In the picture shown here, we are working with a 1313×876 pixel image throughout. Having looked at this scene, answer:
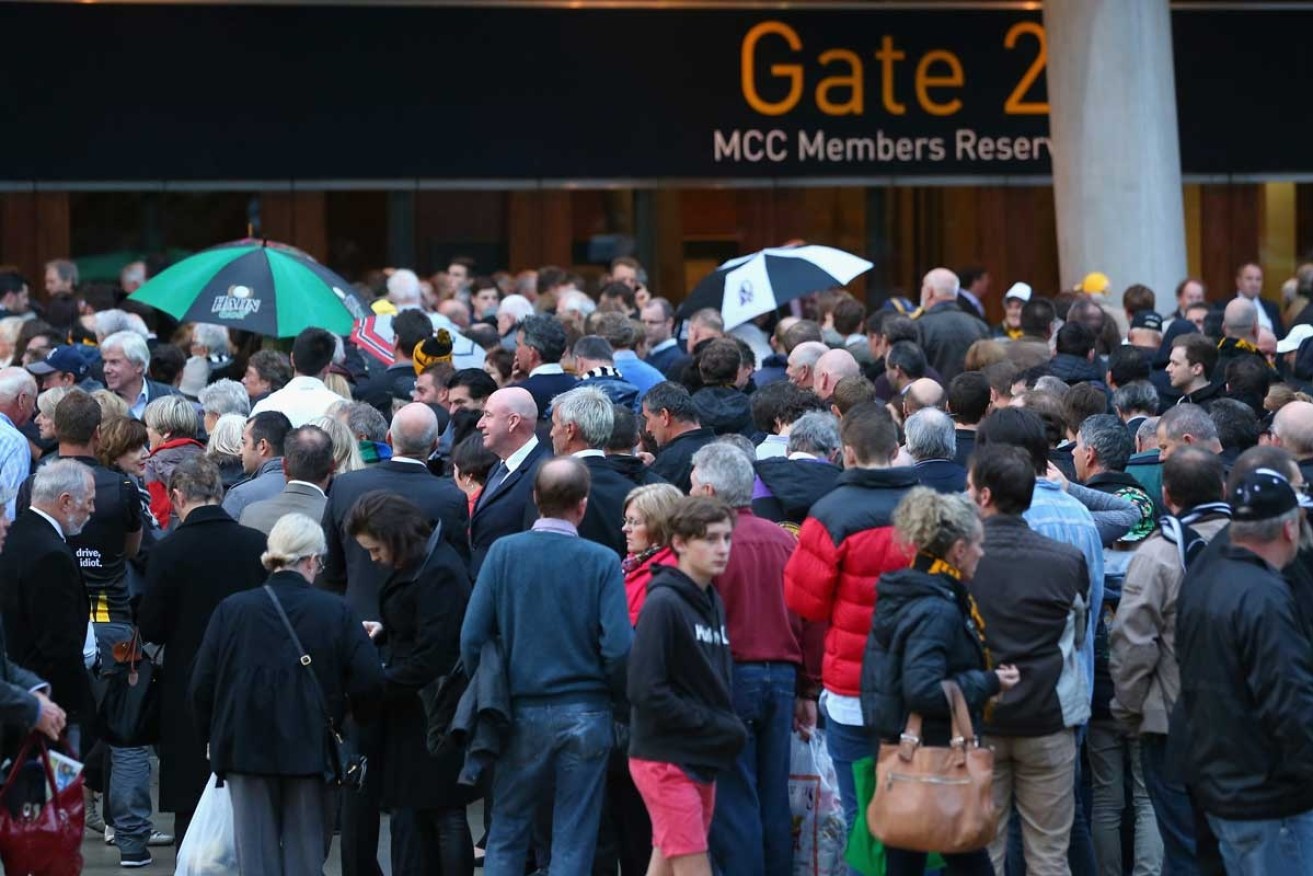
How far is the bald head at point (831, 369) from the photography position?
1075 centimetres

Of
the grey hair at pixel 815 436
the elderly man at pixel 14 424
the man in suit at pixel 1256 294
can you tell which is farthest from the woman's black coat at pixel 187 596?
the man in suit at pixel 1256 294

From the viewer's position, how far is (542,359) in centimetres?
1119

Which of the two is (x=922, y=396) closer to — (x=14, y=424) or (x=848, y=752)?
(x=848, y=752)

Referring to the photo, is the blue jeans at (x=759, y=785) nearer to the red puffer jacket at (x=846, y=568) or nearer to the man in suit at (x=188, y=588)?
the red puffer jacket at (x=846, y=568)

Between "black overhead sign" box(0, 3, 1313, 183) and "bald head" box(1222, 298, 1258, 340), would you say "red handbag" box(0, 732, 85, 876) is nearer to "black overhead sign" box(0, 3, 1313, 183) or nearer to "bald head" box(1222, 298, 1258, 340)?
"bald head" box(1222, 298, 1258, 340)

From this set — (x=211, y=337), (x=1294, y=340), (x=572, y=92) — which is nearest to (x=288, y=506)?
(x=211, y=337)

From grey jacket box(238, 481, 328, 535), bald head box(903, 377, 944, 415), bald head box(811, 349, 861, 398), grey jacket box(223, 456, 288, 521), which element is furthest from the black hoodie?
bald head box(811, 349, 861, 398)

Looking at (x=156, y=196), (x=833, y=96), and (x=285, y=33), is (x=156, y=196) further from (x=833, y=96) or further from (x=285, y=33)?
(x=833, y=96)

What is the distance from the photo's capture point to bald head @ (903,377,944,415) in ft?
33.4

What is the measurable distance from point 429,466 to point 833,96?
1376cm

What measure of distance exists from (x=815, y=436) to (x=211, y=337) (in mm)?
6722

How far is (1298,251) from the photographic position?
25.2m

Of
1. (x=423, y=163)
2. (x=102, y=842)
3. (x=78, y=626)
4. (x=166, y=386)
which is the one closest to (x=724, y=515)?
(x=78, y=626)

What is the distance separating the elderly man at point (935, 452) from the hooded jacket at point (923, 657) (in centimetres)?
144
